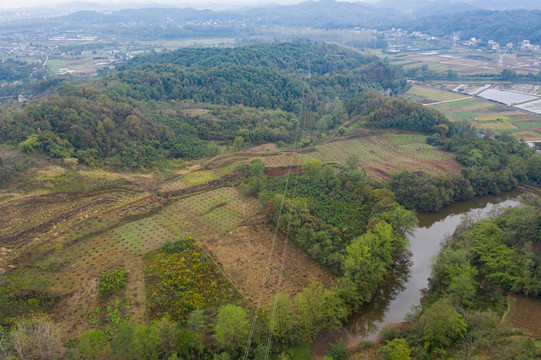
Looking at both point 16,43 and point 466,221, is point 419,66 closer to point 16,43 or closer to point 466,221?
point 466,221

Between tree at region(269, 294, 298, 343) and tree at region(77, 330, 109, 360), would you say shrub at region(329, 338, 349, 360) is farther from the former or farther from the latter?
tree at region(77, 330, 109, 360)

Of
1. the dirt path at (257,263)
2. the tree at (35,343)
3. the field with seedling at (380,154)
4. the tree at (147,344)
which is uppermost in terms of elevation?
the field with seedling at (380,154)

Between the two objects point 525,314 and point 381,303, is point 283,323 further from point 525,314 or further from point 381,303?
point 525,314

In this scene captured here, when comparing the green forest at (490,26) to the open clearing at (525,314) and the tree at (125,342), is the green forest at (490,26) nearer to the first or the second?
the open clearing at (525,314)

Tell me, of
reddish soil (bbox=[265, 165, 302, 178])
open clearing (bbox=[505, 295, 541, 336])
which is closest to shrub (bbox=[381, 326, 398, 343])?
open clearing (bbox=[505, 295, 541, 336])

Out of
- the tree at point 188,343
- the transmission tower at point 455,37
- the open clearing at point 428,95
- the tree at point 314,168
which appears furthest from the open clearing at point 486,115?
the tree at point 188,343
